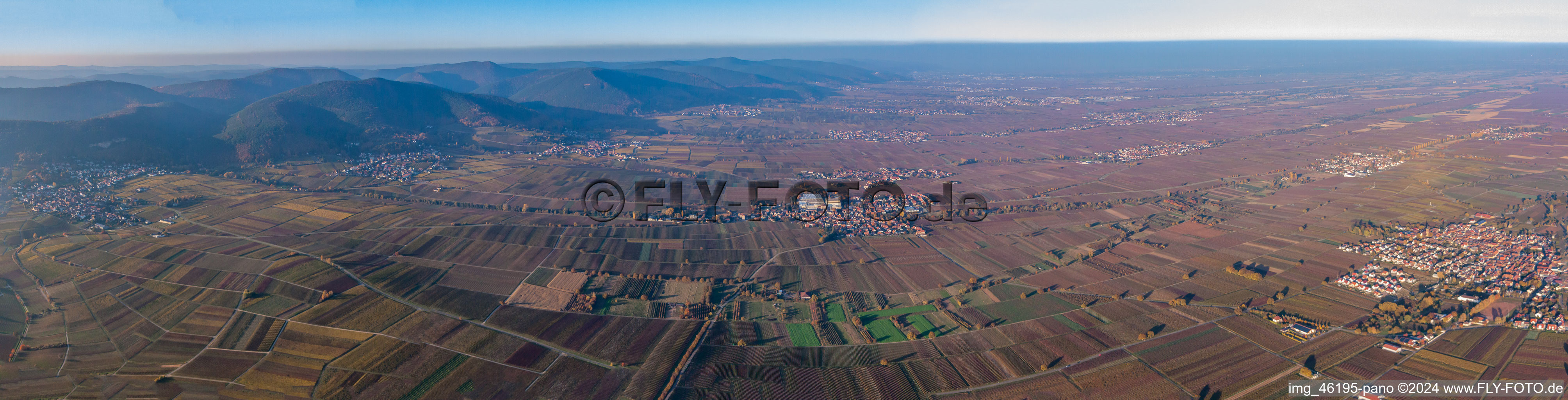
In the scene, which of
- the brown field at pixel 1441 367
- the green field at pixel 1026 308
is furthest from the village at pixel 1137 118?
the brown field at pixel 1441 367

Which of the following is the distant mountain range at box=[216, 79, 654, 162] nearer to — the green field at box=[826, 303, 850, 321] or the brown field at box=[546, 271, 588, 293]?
the brown field at box=[546, 271, 588, 293]

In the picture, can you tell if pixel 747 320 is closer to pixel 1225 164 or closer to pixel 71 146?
pixel 1225 164

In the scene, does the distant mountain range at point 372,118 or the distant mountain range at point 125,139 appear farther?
the distant mountain range at point 372,118

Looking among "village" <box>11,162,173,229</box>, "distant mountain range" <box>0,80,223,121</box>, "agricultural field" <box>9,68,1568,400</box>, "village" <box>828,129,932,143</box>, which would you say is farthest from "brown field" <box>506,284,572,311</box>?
"distant mountain range" <box>0,80,223,121</box>

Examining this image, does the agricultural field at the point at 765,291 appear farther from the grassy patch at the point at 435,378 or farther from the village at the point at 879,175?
the village at the point at 879,175

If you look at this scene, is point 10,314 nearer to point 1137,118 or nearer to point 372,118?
point 372,118

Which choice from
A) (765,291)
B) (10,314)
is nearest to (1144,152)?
(765,291)
